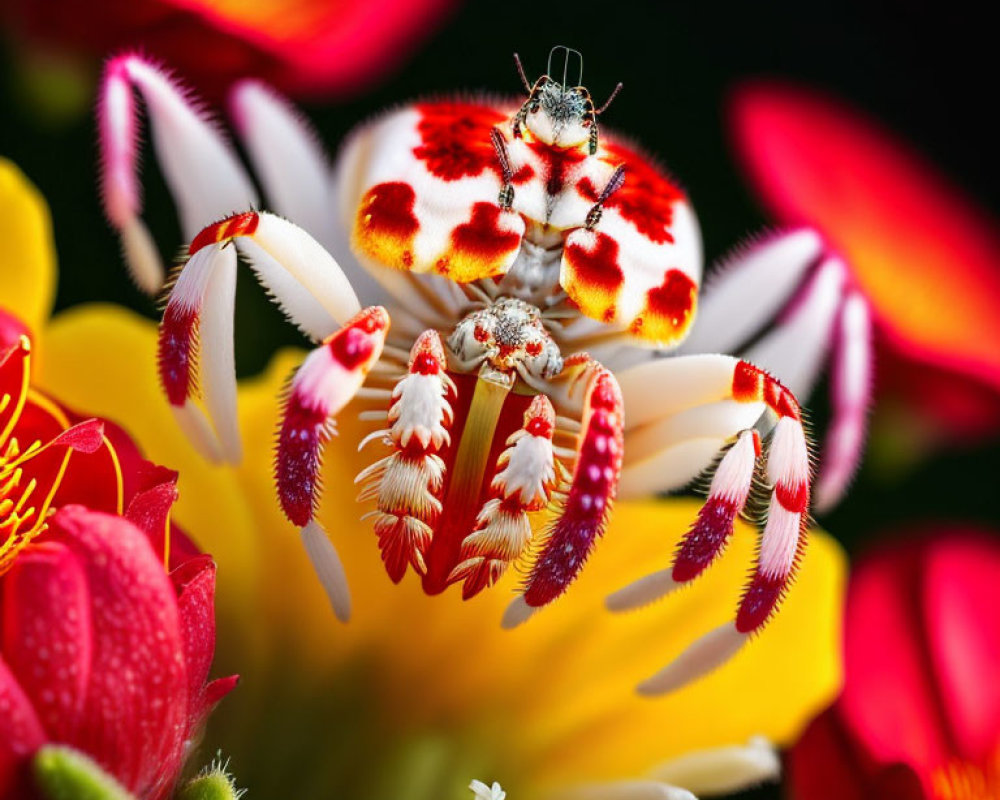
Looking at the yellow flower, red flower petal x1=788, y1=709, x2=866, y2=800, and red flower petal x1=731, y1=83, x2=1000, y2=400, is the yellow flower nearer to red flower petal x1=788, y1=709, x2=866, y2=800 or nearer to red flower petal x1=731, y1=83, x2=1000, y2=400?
red flower petal x1=788, y1=709, x2=866, y2=800

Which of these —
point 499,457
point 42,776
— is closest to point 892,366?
point 499,457

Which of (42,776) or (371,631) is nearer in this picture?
(42,776)

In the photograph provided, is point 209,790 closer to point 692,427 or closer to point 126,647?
point 126,647

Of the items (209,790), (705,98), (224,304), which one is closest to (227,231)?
(224,304)

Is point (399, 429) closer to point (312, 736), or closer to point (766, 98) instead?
point (312, 736)

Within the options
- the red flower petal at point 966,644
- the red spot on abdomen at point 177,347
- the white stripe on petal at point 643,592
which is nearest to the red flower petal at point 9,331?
the red spot on abdomen at point 177,347

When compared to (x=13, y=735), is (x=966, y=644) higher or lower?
lower
